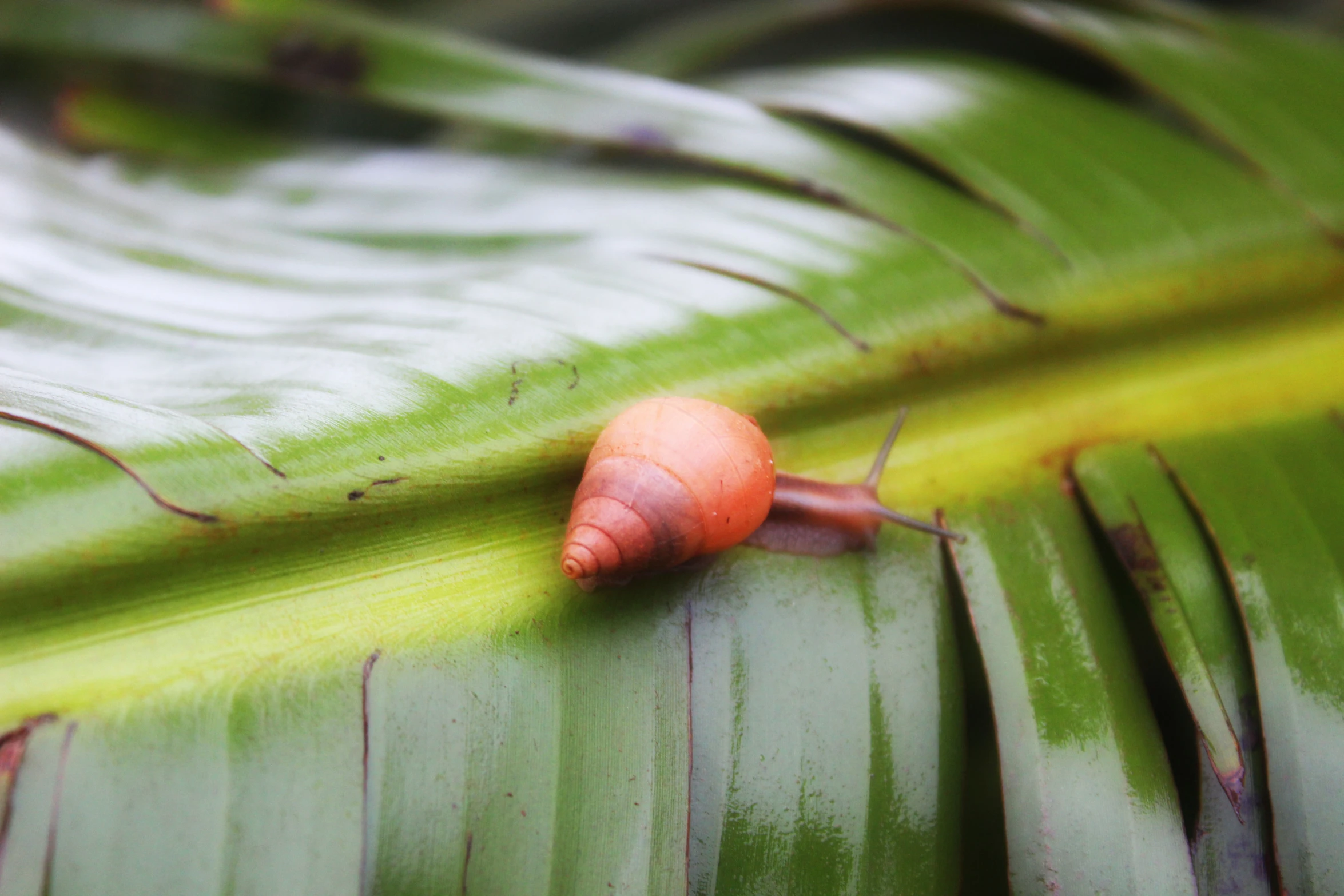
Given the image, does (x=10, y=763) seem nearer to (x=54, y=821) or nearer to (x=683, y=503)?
(x=54, y=821)

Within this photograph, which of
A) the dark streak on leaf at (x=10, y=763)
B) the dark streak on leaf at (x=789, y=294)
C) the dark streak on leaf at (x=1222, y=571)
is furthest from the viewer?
the dark streak on leaf at (x=789, y=294)

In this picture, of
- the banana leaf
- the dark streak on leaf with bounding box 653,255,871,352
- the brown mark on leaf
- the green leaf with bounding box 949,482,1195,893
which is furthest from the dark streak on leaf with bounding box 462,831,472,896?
the brown mark on leaf

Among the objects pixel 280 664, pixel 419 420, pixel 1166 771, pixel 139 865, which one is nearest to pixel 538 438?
pixel 419 420

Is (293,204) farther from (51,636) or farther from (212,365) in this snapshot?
(51,636)

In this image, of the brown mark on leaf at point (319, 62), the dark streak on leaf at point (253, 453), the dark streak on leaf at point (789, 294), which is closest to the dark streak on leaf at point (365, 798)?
the dark streak on leaf at point (253, 453)

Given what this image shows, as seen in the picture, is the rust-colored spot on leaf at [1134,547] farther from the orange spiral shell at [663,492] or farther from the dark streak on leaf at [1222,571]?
the orange spiral shell at [663,492]

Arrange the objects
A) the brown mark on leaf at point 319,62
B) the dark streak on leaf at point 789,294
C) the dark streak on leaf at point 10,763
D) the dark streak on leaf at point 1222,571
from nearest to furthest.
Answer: the dark streak on leaf at point 10,763 < the dark streak on leaf at point 1222,571 < the dark streak on leaf at point 789,294 < the brown mark on leaf at point 319,62

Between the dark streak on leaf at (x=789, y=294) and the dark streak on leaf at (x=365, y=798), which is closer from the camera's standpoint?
the dark streak on leaf at (x=365, y=798)
